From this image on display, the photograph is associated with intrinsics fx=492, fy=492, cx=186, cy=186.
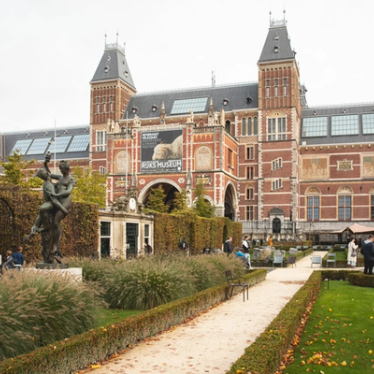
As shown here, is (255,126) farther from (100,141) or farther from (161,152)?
(100,141)

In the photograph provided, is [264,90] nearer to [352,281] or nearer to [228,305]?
[352,281]

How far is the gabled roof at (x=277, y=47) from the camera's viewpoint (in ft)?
177

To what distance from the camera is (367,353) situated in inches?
312

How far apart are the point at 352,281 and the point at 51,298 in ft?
43.0

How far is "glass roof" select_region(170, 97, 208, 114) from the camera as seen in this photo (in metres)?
58.2

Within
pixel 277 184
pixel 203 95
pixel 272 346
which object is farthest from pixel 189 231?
pixel 203 95

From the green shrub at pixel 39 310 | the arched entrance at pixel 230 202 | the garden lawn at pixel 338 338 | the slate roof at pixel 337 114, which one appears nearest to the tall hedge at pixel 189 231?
the garden lawn at pixel 338 338

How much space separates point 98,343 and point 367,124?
5437 centimetres

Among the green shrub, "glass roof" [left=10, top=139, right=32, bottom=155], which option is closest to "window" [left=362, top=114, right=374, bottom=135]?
"glass roof" [left=10, top=139, right=32, bottom=155]

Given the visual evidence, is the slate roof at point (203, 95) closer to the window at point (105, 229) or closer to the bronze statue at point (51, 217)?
the window at point (105, 229)

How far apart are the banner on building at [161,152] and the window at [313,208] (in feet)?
52.6

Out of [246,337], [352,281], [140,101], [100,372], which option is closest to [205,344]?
[246,337]

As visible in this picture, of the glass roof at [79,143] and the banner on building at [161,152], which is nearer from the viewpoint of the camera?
the banner on building at [161,152]

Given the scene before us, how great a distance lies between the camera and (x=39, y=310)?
23.6 ft
